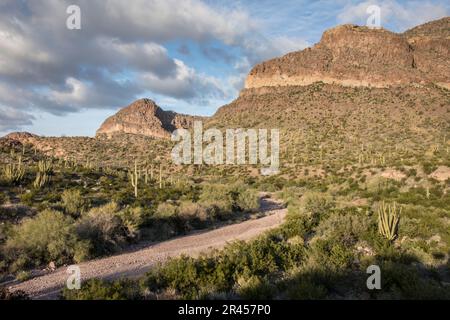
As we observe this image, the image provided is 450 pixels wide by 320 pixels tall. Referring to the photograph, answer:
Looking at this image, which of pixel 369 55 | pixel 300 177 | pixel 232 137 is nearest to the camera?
pixel 300 177

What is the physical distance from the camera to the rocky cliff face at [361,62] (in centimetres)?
6538

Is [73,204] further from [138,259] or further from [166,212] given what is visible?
[138,259]

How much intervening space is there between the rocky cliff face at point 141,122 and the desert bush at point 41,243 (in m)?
84.4

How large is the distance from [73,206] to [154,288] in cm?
939

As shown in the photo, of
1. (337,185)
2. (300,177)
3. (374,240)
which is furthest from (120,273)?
(300,177)

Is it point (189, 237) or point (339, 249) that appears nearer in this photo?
point (339, 249)

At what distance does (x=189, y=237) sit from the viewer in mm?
13711

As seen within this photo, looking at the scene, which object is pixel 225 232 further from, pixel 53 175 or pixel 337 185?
pixel 53 175

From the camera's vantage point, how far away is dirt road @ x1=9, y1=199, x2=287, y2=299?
826 cm
